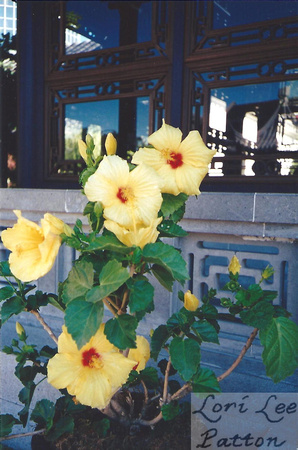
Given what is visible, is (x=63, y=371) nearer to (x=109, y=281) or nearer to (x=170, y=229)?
(x=109, y=281)

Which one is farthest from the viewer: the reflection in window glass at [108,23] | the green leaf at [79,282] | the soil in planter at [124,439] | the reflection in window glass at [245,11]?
the reflection in window glass at [245,11]

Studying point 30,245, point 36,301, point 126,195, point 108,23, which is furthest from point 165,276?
point 108,23

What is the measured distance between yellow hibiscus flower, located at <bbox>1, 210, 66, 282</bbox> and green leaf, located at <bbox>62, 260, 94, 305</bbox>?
0.22 ft

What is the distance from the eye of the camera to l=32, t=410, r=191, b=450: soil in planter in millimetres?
1221

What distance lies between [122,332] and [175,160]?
0.44 metres

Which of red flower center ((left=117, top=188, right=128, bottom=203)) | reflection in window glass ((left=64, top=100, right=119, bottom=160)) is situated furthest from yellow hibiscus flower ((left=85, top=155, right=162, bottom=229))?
reflection in window glass ((left=64, top=100, right=119, bottom=160))

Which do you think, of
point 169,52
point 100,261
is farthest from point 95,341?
point 169,52

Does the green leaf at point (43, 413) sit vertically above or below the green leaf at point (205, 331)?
below

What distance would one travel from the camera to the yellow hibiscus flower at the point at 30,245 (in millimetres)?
869

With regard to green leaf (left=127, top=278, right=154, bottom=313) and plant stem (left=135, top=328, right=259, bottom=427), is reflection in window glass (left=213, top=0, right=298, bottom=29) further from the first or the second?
green leaf (left=127, top=278, right=154, bottom=313)

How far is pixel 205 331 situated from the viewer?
3.55 feet

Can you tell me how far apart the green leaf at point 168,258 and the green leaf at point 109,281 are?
0.21 feet

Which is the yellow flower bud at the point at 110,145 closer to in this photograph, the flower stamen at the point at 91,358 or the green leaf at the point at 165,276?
the green leaf at the point at 165,276

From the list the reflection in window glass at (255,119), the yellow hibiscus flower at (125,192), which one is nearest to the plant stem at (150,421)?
the yellow hibiscus flower at (125,192)
